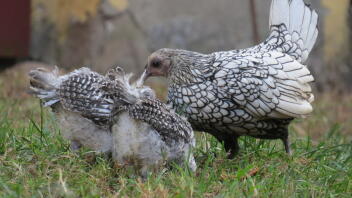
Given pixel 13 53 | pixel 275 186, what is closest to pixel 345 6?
pixel 13 53

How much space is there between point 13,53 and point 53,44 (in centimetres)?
46

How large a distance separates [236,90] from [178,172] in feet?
2.07

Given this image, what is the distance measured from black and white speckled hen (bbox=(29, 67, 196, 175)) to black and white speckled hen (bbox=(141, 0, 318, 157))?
0.94 ft

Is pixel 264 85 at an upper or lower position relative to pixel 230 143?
upper

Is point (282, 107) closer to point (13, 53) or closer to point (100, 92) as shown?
point (100, 92)

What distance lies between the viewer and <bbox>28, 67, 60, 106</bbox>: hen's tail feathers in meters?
3.29

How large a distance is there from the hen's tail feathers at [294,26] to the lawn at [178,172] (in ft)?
2.03

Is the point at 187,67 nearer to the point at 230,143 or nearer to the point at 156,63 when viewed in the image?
the point at 156,63

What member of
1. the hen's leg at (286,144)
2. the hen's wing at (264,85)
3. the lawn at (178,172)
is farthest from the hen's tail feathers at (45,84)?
the hen's leg at (286,144)

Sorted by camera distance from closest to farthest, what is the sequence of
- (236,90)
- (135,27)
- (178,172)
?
(178,172) → (236,90) → (135,27)

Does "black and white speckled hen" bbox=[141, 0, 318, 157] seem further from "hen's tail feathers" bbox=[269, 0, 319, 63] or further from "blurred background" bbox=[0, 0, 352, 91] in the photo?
"blurred background" bbox=[0, 0, 352, 91]

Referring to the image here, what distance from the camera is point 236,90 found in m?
3.63

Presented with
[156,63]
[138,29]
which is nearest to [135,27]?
[138,29]

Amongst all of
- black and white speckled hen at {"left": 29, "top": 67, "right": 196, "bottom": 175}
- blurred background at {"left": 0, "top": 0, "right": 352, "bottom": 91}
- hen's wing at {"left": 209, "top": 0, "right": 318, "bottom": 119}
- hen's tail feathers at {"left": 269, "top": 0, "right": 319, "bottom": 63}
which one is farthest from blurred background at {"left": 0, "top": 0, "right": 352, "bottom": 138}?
black and white speckled hen at {"left": 29, "top": 67, "right": 196, "bottom": 175}
